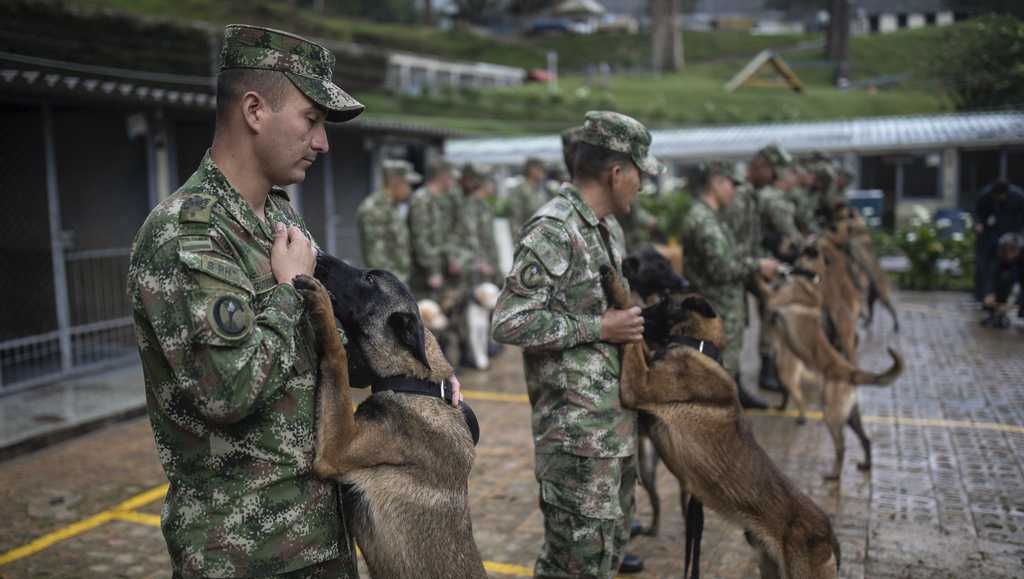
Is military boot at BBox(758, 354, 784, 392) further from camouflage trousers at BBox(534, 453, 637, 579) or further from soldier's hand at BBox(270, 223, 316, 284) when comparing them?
soldier's hand at BBox(270, 223, 316, 284)

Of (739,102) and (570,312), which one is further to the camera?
(739,102)

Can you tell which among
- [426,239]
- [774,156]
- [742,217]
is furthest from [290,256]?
[426,239]

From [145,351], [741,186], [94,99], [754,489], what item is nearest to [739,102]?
[741,186]

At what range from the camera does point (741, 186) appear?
25.0ft

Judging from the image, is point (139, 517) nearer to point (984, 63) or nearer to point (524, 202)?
point (524, 202)

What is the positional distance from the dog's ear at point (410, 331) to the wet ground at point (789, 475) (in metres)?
2.07

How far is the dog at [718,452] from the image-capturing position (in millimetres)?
3217

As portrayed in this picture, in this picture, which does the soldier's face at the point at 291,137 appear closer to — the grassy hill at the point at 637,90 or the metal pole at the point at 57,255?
the metal pole at the point at 57,255

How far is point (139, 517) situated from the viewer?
508 cm

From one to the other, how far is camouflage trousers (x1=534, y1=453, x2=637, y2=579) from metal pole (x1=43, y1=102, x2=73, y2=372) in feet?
22.6

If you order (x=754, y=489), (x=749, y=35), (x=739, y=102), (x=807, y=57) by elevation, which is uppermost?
(x=749, y=35)

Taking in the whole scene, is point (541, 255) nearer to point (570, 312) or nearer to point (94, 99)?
point (570, 312)

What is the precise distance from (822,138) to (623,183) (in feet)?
57.9

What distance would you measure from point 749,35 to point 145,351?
4717 cm
